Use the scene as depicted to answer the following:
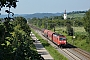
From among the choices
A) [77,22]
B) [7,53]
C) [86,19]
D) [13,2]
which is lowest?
[77,22]

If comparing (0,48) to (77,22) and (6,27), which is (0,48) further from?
(77,22)

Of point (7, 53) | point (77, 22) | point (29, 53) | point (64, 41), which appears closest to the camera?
point (7, 53)

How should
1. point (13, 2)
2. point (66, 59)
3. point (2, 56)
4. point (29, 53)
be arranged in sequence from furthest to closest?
point (66, 59) → point (29, 53) → point (2, 56) → point (13, 2)

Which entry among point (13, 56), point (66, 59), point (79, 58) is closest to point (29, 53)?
point (13, 56)

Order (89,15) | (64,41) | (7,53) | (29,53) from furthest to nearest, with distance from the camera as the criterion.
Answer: (89,15) < (64,41) < (29,53) < (7,53)

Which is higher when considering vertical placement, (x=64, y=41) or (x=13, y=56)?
(x=13, y=56)

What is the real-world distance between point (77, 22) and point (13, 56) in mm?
136244

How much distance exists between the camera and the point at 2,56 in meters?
12.5

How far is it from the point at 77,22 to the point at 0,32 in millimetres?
138569

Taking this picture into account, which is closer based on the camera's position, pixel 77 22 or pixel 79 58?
pixel 79 58

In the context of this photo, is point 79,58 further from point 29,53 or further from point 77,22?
point 77,22

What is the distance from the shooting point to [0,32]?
39.7 ft

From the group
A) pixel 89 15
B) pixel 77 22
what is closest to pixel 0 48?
pixel 89 15

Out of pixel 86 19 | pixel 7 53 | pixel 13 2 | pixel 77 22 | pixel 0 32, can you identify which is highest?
pixel 13 2
